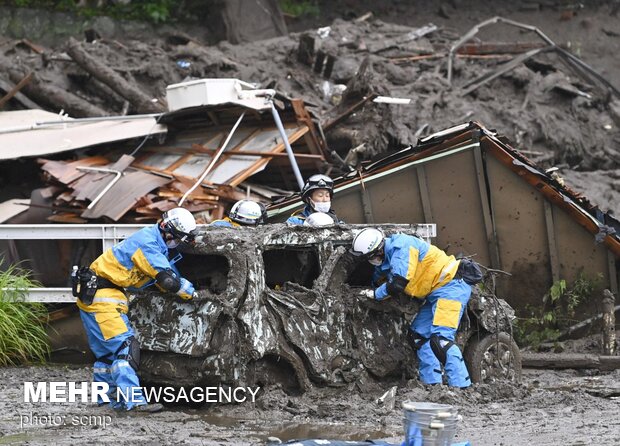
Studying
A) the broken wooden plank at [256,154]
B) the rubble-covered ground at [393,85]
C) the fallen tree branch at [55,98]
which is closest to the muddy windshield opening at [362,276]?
the broken wooden plank at [256,154]

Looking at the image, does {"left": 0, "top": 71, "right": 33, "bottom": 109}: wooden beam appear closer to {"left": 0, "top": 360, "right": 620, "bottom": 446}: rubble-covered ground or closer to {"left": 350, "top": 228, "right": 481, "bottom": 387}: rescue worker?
{"left": 0, "top": 360, "right": 620, "bottom": 446}: rubble-covered ground

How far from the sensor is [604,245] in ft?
40.5

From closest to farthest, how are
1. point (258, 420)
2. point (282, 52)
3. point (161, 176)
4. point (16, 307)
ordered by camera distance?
1. point (258, 420)
2. point (16, 307)
3. point (161, 176)
4. point (282, 52)

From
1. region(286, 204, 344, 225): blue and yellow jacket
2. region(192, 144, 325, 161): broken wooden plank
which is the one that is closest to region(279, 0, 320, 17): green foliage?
region(192, 144, 325, 161): broken wooden plank

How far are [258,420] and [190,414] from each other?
64 centimetres

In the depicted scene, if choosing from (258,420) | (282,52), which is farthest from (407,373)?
(282,52)

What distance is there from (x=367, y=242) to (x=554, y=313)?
13.0 ft

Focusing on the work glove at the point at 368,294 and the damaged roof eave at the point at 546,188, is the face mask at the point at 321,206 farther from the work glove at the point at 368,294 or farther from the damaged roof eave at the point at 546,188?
the damaged roof eave at the point at 546,188

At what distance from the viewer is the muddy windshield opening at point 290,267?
9.87 m

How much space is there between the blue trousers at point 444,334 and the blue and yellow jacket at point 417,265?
0.09 m

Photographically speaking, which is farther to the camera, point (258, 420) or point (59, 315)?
point (59, 315)

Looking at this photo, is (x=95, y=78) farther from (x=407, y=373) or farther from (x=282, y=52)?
(x=407, y=373)

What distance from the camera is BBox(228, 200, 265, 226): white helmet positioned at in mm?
10758

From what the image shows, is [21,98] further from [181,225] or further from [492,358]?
[492,358]
